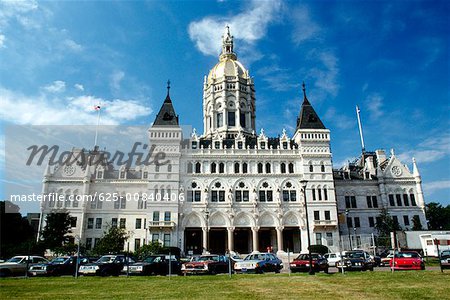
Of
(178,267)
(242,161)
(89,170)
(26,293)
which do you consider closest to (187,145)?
(242,161)

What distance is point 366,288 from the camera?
1445 cm

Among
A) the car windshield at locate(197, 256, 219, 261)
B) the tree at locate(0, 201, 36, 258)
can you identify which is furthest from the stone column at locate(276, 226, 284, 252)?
the tree at locate(0, 201, 36, 258)

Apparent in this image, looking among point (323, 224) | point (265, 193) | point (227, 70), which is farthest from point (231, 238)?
point (227, 70)

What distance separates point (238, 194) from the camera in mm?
56969

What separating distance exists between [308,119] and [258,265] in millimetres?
41970

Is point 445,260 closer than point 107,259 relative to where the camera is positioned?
Yes

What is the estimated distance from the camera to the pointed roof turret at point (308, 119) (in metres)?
62.0

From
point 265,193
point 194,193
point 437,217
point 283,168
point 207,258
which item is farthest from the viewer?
point 437,217

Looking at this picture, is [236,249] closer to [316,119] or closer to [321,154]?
[321,154]

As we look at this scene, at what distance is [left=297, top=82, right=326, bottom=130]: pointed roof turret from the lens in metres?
62.0

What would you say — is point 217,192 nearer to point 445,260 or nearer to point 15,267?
point 15,267

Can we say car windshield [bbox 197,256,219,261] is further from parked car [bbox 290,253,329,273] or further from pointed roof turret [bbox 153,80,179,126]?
pointed roof turret [bbox 153,80,179,126]

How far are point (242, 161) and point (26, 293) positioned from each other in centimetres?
4592

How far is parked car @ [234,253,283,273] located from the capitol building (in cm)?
2763
